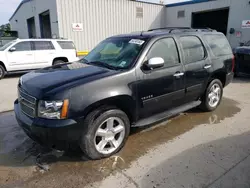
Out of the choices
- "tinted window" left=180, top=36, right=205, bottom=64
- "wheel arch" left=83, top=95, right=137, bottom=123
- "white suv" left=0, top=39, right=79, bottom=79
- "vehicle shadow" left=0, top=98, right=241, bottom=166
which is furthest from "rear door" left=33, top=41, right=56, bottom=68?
"wheel arch" left=83, top=95, right=137, bottom=123

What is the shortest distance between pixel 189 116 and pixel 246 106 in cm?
183

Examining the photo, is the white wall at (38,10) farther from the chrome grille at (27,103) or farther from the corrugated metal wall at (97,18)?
the chrome grille at (27,103)

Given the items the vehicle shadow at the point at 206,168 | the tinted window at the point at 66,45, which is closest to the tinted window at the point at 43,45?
the tinted window at the point at 66,45

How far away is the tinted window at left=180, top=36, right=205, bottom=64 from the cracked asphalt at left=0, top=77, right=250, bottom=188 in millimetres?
1341

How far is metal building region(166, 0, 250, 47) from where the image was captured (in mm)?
13977

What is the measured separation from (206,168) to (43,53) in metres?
9.38

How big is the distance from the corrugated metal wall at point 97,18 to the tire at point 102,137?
1142 centimetres

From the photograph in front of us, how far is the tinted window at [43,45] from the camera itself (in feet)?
33.1

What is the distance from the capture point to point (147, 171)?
286 cm

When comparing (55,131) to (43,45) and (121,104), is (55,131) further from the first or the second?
(43,45)

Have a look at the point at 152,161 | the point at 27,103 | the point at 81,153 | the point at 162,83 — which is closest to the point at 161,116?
the point at 162,83

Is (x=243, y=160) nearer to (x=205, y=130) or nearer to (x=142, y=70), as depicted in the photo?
(x=205, y=130)

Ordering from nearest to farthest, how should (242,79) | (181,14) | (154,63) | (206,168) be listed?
(206,168), (154,63), (242,79), (181,14)

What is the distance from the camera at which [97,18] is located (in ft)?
47.2
